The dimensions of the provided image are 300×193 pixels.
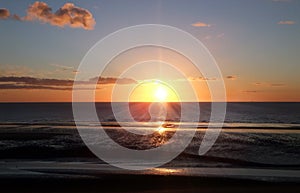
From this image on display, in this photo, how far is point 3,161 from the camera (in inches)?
899

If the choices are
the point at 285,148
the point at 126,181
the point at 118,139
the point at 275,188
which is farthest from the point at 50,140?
the point at 275,188

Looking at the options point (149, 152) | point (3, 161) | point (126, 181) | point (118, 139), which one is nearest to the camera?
point (126, 181)

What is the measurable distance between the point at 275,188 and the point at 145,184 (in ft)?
18.1

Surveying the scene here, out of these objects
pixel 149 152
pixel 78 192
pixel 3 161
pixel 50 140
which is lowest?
pixel 78 192

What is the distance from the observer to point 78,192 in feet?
49.1

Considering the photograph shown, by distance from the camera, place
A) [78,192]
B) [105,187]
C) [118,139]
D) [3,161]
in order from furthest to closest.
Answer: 1. [118,139]
2. [3,161]
3. [105,187]
4. [78,192]

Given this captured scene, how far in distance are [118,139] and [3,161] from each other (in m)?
13.0

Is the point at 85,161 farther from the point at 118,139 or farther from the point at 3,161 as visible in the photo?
the point at 118,139

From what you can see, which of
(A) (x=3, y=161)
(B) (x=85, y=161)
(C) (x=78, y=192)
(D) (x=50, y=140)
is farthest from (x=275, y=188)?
(D) (x=50, y=140)

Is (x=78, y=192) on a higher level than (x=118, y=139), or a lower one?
lower

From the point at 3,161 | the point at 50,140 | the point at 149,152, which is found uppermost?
the point at 50,140

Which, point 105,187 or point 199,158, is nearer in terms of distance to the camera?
point 105,187

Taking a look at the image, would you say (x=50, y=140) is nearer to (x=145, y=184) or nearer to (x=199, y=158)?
(x=199, y=158)

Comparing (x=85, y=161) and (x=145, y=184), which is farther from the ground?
(x=85, y=161)
